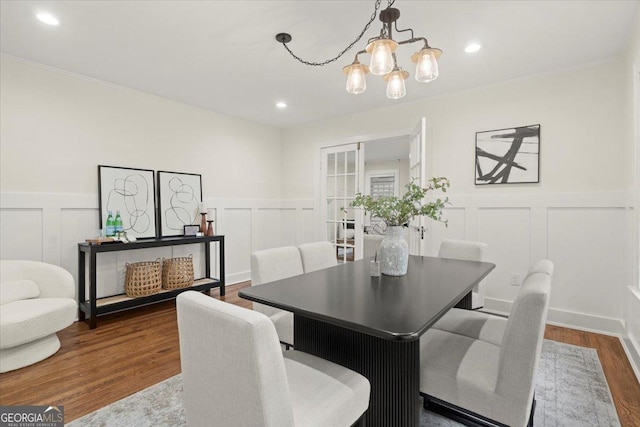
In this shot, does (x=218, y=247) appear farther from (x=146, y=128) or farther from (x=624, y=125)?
(x=624, y=125)

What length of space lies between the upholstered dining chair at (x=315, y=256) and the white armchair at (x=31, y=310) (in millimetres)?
1878

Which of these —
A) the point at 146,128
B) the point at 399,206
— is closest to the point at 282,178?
the point at 146,128

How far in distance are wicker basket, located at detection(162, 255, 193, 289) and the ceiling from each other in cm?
197

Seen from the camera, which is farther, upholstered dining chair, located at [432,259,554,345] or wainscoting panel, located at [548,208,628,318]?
wainscoting panel, located at [548,208,628,318]

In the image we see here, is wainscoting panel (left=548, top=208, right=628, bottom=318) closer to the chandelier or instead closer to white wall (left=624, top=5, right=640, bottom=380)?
white wall (left=624, top=5, right=640, bottom=380)

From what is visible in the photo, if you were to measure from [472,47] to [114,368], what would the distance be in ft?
12.0

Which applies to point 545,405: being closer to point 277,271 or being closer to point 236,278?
point 277,271

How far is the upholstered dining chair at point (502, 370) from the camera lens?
45.1 inches

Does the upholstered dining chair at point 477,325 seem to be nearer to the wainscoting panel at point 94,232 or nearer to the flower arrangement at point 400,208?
the flower arrangement at point 400,208

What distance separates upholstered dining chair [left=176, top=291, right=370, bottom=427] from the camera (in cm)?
89

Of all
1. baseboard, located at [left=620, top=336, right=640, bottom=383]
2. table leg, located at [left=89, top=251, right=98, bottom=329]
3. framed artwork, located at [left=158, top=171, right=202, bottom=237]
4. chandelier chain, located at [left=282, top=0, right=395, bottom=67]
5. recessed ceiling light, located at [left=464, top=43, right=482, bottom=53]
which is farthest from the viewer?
framed artwork, located at [left=158, top=171, right=202, bottom=237]

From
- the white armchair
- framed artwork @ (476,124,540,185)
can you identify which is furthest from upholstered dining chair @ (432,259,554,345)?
the white armchair

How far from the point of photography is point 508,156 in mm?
3309

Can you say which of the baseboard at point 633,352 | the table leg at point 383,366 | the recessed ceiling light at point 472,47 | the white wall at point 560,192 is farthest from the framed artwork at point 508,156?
the table leg at point 383,366
